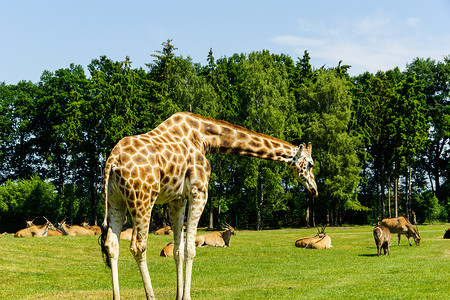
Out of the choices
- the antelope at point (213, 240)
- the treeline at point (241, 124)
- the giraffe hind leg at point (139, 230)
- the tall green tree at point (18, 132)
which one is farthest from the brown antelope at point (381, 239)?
the tall green tree at point (18, 132)

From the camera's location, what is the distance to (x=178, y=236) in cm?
988

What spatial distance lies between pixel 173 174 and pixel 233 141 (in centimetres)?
180

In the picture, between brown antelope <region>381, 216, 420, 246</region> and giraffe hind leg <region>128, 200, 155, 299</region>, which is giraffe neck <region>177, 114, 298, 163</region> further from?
brown antelope <region>381, 216, 420, 246</region>

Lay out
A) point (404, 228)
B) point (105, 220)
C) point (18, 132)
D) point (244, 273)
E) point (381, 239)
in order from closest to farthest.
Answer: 1. point (105, 220)
2. point (244, 273)
3. point (381, 239)
4. point (404, 228)
5. point (18, 132)

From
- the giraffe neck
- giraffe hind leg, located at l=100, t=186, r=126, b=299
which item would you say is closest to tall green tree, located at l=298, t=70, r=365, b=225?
the giraffe neck

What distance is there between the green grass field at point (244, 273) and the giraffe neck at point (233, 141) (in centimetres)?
335

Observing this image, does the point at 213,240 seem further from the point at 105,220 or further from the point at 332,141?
the point at 332,141

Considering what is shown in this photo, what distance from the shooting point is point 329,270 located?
1773 centimetres

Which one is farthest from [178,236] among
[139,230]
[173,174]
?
[173,174]

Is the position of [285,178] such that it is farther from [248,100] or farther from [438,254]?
[438,254]

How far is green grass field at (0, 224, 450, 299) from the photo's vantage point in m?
12.5

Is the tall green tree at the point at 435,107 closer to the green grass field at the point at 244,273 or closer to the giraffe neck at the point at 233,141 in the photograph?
the green grass field at the point at 244,273

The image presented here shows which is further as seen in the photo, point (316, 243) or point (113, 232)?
point (316, 243)

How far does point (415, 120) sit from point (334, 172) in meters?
10.8
